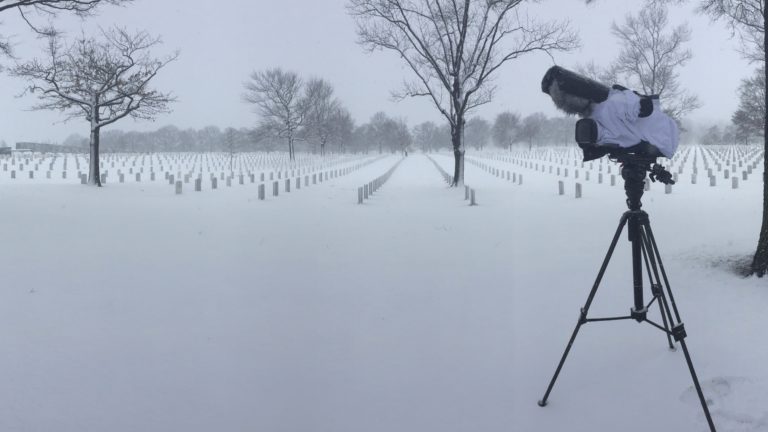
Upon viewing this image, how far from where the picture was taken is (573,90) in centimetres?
338

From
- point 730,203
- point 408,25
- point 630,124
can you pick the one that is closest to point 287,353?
point 630,124

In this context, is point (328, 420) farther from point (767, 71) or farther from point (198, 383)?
point (767, 71)

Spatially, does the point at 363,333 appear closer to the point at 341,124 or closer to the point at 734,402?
the point at 734,402

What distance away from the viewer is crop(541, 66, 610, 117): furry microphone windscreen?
3344mm

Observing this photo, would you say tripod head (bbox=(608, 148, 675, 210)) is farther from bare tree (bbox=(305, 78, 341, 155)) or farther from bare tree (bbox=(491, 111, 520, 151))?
bare tree (bbox=(491, 111, 520, 151))

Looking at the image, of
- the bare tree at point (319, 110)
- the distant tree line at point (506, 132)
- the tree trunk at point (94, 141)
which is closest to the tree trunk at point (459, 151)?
the tree trunk at point (94, 141)

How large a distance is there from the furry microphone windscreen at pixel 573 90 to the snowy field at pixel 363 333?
201cm

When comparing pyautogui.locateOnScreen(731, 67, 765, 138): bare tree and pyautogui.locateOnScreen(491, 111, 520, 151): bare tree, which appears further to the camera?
pyautogui.locateOnScreen(491, 111, 520, 151): bare tree

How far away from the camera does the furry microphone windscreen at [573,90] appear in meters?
3.34

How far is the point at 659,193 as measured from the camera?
19328 millimetres

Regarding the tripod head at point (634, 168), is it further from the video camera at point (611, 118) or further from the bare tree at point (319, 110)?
the bare tree at point (319, 110)

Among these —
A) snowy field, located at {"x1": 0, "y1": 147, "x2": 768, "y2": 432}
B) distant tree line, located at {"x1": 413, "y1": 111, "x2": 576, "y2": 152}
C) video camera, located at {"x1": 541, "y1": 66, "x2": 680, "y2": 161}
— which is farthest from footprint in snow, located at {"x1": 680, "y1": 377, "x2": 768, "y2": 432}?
distant tree line, located at {"x1": 413, "y1": 111, "x2": 576, "y2": 152}

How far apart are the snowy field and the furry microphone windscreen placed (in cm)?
201

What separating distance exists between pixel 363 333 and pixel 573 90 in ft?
9.57
